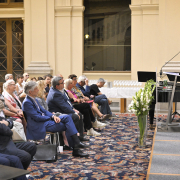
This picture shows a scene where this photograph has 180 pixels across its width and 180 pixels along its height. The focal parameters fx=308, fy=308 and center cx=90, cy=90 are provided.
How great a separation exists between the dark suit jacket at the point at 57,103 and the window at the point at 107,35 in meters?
5.72

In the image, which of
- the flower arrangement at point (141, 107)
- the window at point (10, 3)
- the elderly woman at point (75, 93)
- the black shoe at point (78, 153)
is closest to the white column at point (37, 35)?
the window at point (10, 3)

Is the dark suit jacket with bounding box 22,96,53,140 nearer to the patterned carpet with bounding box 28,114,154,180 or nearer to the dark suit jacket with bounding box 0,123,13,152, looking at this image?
the patterned carpet with bounding box 28,114,154,180

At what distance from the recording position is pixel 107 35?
434 inches

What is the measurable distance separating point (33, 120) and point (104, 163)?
1.24m

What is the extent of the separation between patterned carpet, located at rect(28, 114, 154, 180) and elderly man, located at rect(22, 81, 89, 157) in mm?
306

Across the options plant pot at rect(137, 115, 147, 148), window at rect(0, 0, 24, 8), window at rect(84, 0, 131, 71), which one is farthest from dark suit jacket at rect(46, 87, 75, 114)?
window at rect(0, 0, 24, 8)

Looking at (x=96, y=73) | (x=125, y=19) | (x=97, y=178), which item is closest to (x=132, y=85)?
(x=96, y=73)

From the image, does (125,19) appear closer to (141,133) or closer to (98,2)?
(98,2)

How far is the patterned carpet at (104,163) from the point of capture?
3898mm

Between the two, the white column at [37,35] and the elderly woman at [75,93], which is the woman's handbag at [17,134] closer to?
the elderly woman at [75,93]

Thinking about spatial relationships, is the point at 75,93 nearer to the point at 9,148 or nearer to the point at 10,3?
the point at 9,148

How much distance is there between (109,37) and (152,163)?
7.56m

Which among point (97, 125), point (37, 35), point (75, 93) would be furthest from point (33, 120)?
point (37, 35)

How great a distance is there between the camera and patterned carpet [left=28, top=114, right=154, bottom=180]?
3.90 m
